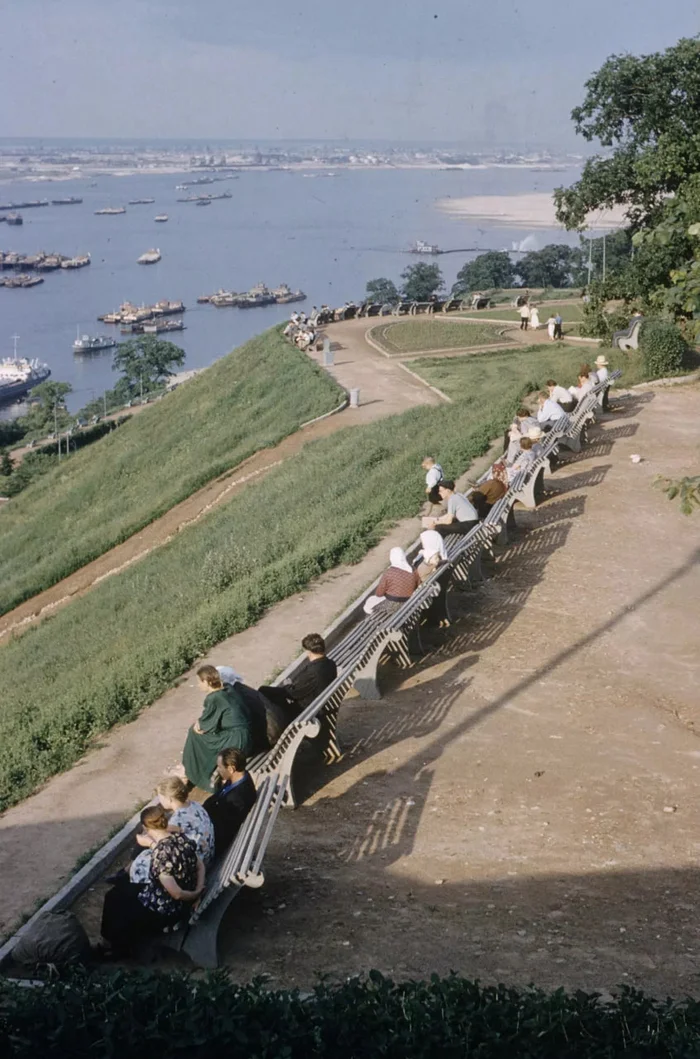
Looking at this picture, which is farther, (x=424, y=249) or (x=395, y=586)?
(x=424, y=249)

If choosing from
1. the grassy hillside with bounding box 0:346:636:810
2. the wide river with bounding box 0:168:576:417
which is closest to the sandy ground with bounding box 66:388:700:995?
the grassy hillside with bounding box 0:346:636:810

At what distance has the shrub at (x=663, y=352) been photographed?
21.7 meters

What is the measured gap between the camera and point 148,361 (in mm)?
69812

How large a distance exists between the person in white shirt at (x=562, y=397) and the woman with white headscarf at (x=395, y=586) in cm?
767

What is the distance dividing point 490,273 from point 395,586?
65707 mm

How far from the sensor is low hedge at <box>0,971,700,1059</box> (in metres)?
4.62

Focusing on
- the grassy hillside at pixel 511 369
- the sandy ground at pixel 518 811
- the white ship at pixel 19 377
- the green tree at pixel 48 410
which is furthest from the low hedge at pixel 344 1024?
the white ship at pixel 19 377

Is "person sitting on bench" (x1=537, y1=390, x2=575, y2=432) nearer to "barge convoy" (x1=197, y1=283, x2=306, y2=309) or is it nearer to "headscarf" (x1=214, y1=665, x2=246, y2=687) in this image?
"headscarf" (x1=214, y1=665, x2=246, y2=687)

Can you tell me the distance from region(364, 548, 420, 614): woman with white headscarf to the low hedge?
18.3 ft

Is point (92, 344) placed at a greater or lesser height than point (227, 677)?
lesser

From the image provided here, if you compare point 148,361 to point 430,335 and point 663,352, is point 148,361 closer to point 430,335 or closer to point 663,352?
point 430,335

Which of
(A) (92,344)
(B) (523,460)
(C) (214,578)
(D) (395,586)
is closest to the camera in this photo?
(D) (395,586)

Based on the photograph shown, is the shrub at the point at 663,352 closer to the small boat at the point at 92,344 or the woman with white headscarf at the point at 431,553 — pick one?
the woman with white headscarf at the point at 431,553

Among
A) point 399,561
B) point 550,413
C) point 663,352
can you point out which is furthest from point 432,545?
point 663,352
